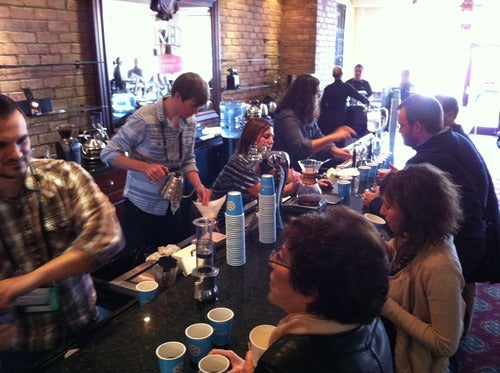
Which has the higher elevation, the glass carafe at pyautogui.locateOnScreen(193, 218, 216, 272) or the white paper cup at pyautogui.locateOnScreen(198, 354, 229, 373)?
the glass carafe at pyautogui.locateOnScreen(193, 218, 216, 272)

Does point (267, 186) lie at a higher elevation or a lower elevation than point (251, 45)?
lower

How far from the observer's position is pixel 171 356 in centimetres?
126

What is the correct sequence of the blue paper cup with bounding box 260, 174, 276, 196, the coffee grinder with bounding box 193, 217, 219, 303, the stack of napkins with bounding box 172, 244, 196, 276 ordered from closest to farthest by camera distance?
the coffee grinder with bounding box 193, 217, 219, 303
the stack of napkins with bounding box 172, 244, 196, 276
the blue paper cup with bounding box 260, 174, 276, 196

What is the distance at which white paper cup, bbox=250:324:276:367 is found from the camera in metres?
1.17

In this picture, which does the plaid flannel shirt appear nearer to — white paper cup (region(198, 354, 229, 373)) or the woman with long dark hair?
white paper cup (region(198, 354, 229, 373))

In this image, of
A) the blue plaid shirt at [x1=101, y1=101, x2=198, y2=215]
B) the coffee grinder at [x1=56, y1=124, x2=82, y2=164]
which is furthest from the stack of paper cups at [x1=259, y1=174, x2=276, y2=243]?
the coffee grinder at [x1=56, y1=124, x2=82, y2=164]

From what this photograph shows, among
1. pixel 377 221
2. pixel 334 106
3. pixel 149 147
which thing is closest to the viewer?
pixel 377 221

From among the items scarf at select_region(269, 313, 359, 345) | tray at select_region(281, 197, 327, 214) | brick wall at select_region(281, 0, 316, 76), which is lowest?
tray at select_region(281, 197, 327, 214)

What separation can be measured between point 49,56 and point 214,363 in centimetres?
323

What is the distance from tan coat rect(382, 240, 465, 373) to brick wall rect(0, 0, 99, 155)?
308cm

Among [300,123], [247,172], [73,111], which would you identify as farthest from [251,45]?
[247,172]

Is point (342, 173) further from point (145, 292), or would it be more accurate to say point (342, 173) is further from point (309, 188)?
point (145, 292)

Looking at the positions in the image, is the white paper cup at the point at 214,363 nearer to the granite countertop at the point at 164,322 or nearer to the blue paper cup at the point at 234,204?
the granite countertop at the point at 164,322

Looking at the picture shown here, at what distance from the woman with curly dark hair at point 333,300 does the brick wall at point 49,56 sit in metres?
3.11
